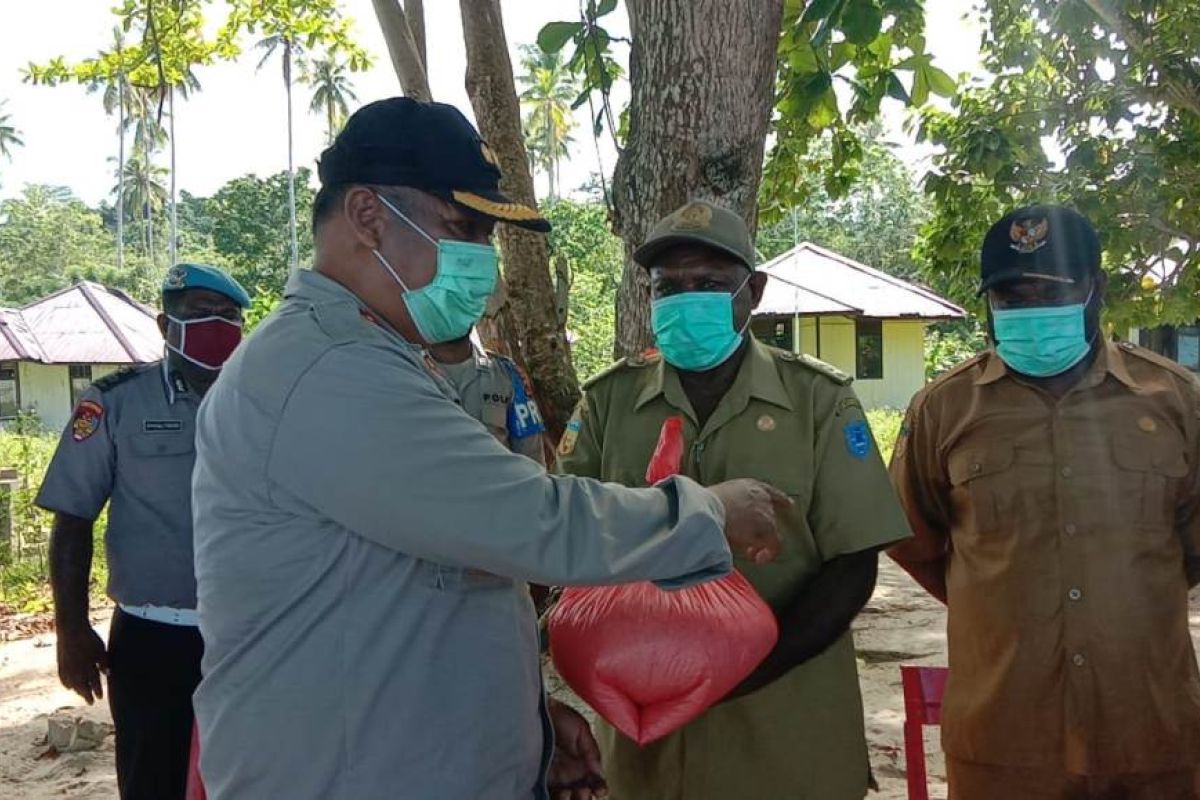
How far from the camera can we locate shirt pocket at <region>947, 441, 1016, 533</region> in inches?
91.5

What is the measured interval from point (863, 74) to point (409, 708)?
14.2ft

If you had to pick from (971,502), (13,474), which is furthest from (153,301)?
(971,502)

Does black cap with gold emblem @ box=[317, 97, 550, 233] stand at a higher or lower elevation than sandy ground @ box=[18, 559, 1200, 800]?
higher

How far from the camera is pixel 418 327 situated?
154 cm

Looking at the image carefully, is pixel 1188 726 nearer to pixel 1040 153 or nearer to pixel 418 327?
pixel 418 327

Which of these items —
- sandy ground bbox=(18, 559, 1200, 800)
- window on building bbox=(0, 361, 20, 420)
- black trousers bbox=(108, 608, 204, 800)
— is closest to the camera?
black trousers bbox=(108, 608, 204, 800)

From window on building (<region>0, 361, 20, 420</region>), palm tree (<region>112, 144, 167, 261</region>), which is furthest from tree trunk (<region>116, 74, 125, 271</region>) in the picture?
window on building (<region>0, 361, 20, 420</region>)

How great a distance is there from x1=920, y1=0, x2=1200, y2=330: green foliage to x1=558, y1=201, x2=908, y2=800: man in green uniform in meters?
4.49

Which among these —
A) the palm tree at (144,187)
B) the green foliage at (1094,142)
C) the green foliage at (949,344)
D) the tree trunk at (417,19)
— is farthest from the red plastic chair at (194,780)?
the palm tree at (144,187)

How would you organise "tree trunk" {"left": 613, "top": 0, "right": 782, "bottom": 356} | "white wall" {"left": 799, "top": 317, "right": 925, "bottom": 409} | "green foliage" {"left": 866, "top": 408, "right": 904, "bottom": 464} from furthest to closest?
1. "white wall" {"left": 799, "top": 317, "right": 925, "bottom": 409}
2. "green foliage" {"left": 866, "top": 408, "right": 904, "bottom": 464}
3. "tree trunk" {"left": 613, "top": 0, "right": 782, "bottom": 356}

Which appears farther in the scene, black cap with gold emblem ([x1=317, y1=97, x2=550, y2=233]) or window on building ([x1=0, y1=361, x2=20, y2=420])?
window on building ([x1=0, y1=361, x2=20, y2=420])

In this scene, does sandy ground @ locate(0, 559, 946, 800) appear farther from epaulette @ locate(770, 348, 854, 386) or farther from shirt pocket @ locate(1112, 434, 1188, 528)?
epaulette @ locate(770, 348, 854, 386)

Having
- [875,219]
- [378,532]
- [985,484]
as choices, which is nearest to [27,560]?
[985,484]

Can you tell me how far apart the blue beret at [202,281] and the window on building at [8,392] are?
2614 cm
